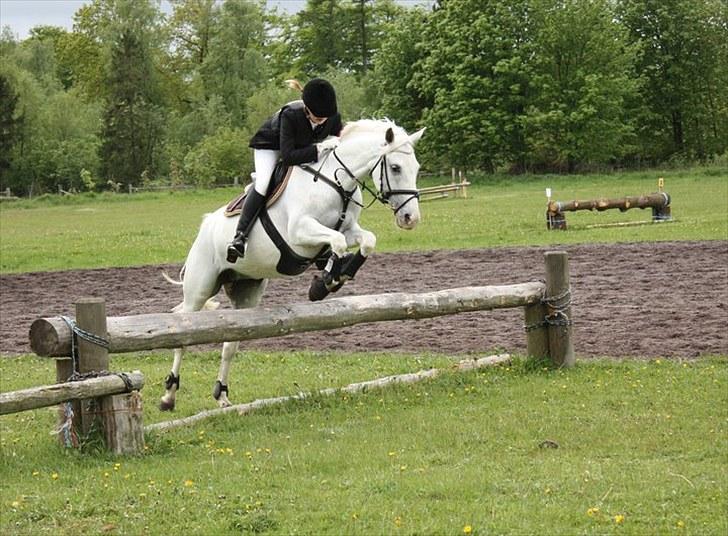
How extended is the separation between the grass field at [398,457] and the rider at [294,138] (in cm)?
171

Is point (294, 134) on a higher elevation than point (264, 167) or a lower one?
higher

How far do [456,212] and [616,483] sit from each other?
30.8m

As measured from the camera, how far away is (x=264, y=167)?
10.2m

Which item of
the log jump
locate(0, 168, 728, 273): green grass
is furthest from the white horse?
the log jump

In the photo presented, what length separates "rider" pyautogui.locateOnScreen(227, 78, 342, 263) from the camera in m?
9.93

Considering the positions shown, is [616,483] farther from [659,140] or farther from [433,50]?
[659,140]

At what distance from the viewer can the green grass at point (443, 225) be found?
2534cm

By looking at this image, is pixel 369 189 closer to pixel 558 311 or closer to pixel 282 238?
pixel 282 238

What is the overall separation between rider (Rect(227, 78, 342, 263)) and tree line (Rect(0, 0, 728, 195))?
56678mm

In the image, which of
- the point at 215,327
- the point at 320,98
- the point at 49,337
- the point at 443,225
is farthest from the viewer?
the point at 443,225

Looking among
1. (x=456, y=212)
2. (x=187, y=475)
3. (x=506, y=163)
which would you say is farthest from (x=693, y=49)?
(x=187, y=475)

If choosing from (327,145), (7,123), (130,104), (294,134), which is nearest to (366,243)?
(327,145)

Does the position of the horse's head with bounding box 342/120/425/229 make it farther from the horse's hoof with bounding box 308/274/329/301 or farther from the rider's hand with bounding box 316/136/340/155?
the horse's hoof with bounding box 308/274/329/301

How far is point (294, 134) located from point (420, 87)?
62.1 metres
